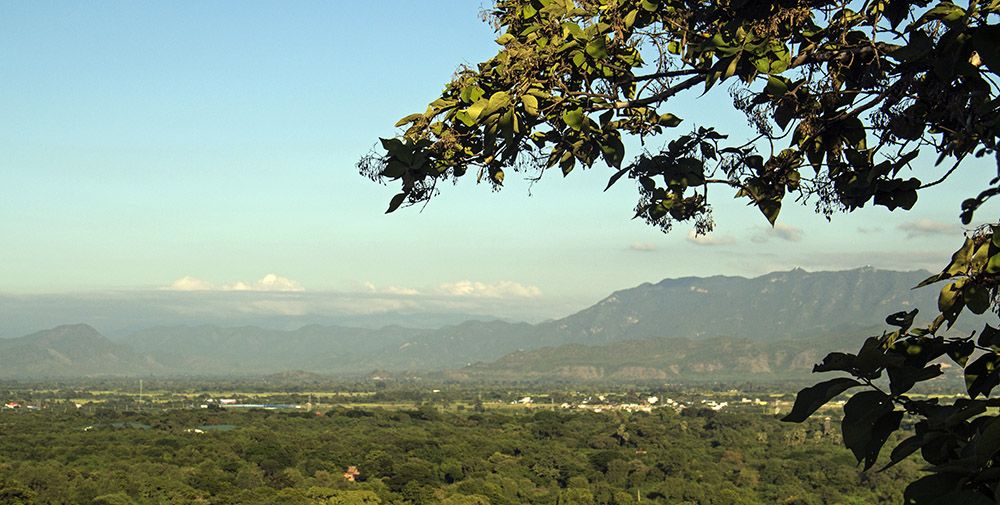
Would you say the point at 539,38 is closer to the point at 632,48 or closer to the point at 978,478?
the point at 632,48

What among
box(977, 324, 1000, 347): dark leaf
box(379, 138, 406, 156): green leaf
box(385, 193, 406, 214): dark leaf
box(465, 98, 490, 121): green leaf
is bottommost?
box(977, 324, 1000, 347): dark leaf

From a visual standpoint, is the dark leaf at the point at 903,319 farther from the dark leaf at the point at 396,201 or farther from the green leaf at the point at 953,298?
the dark leaf at the point at 396,201

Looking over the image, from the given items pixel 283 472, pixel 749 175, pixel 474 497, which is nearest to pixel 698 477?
pixel 474 497

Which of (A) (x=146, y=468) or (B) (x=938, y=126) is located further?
(A) (x=146, y=468)

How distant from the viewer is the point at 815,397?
3.00 m

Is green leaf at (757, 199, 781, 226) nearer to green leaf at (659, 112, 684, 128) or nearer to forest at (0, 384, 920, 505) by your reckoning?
green leaf at (659, 112, 684, 128)

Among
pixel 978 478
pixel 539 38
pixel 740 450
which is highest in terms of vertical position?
pixel 539 38

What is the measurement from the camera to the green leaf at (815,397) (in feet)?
9.25

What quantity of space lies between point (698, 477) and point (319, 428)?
4454cm

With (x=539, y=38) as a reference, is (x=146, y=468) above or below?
below

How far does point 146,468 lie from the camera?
2525 inches

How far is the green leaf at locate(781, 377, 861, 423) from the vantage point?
2818 mm

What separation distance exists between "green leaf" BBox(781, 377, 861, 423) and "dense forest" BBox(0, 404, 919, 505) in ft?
165

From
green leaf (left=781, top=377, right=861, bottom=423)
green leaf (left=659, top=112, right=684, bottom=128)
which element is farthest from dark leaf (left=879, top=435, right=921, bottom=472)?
green leaf (left=659, top=112, right=684, bottom=128)
